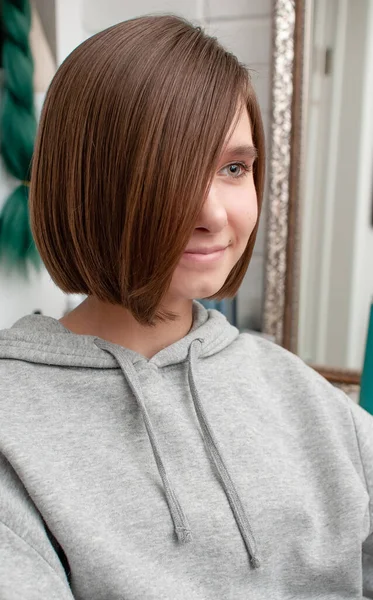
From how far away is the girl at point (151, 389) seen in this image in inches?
22.0

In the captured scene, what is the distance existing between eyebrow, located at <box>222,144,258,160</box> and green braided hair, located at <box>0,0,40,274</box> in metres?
0.48

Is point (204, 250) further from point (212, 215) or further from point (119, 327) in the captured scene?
point (119, 327)

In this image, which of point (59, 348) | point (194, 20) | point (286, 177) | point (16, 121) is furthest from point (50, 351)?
point (194, 20)

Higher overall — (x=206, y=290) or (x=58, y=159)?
(x=58, y=159)

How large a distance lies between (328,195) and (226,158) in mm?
589

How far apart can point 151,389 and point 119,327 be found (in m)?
0.09

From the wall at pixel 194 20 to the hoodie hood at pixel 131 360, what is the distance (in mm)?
377

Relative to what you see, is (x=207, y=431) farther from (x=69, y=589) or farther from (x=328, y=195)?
(x=328, y=195)

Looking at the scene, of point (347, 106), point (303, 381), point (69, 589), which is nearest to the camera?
point (69, 589)

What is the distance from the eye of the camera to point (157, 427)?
643mm

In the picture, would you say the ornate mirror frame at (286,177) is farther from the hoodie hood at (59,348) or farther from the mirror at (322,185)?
the hoodie hood at (59,348)

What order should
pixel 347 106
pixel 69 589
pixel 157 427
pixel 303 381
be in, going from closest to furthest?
pixel 69 589
pixel 157 427
pixel 303 381
pixel 347 106

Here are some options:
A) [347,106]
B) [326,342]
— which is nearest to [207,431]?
[326,342]

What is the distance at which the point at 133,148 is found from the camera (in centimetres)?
55
